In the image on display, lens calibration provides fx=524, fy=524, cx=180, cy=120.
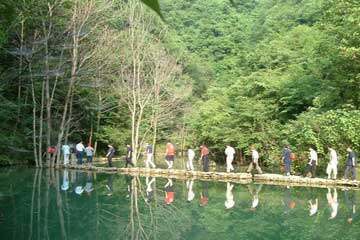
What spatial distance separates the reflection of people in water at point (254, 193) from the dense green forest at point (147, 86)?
3.74 m

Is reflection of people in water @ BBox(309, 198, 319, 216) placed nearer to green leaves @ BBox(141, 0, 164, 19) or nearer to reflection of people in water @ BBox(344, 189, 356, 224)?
reflection of people in water @ BBox(344, 189, 356, 224)

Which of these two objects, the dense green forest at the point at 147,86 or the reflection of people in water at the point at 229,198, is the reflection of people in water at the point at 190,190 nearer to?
the reflection of people in water at the point at 229,198

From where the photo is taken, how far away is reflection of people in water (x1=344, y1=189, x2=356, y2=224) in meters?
12.0

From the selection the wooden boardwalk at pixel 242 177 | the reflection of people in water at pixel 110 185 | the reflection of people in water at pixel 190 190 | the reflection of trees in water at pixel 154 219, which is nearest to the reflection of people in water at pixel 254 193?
the wooden boardwalk at pixel 242 177

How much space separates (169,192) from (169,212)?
3423 millimetres

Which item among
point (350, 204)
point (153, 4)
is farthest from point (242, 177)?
point (153, 4)

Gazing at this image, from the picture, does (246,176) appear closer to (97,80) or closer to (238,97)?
(238,97)

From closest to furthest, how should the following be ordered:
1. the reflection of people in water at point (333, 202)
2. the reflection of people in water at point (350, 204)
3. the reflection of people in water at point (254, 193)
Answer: the reflection of people in water at point (350, 204) → the reflection of people in water at point (333, 202) → the reflection of people in water at point (254, 193)

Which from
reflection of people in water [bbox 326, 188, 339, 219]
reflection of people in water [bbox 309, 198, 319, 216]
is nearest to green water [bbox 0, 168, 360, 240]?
reflection of people in water [bbox 326, 188, 339, 219]

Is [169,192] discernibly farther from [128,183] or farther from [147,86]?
[147,86]

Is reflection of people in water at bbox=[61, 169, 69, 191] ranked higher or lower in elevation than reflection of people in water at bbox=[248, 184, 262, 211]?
higher

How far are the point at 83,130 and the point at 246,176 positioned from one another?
14.8 metres

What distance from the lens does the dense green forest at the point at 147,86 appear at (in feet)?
72.8

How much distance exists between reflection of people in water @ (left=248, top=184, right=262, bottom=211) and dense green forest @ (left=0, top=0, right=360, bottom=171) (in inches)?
147
